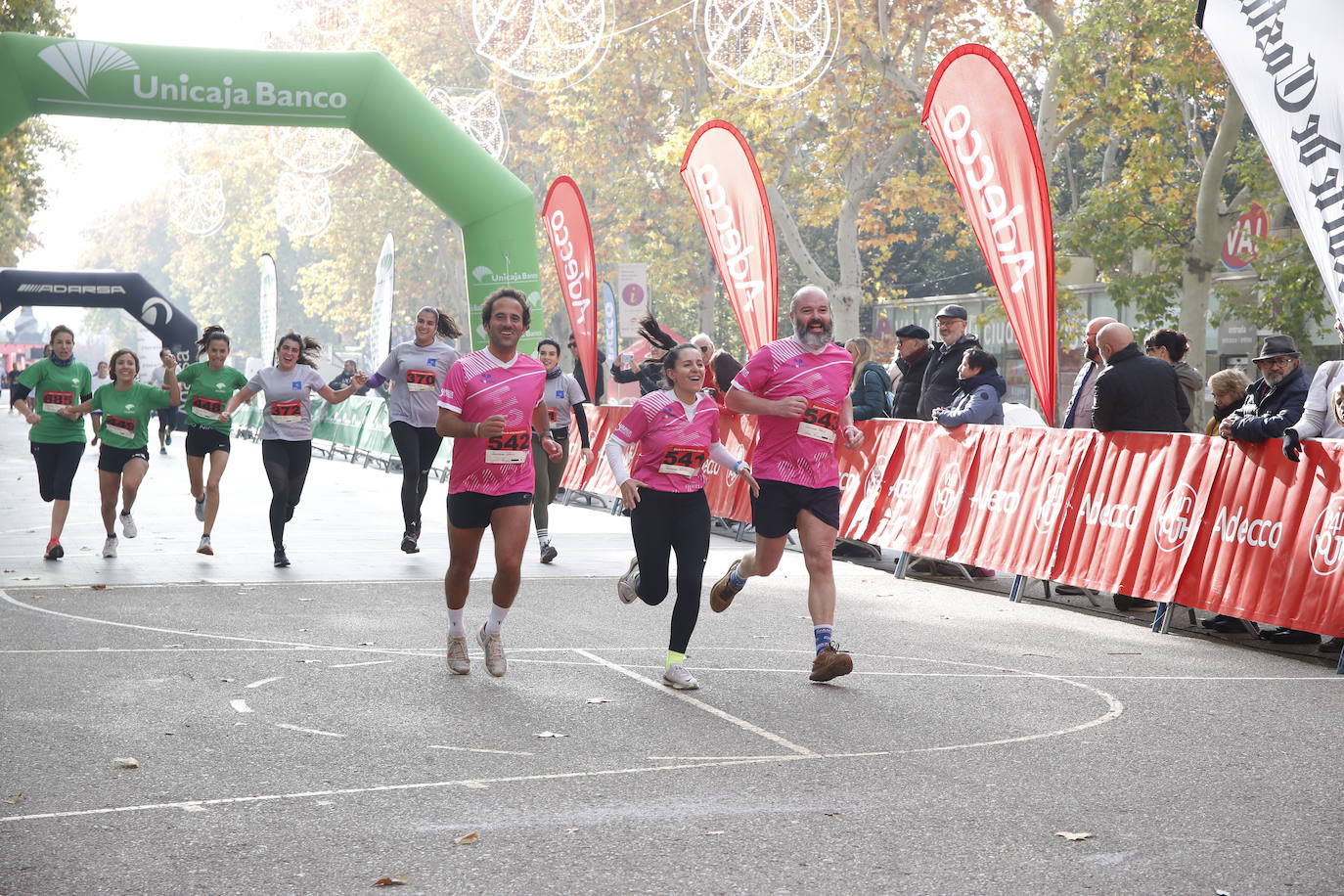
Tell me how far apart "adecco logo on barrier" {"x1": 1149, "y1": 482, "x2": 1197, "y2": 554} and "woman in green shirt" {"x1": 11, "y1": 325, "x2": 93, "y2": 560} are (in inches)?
331

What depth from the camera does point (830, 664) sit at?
25.8 feet

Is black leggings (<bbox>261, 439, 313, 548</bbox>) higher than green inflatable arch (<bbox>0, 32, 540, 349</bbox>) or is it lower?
lower

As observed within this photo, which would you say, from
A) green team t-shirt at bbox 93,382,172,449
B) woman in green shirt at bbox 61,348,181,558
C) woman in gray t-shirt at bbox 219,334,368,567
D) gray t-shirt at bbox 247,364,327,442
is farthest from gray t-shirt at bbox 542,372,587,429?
green team t-shirt at bbox 93,382,172,449

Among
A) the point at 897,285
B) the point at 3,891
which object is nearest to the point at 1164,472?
the point at 3,891

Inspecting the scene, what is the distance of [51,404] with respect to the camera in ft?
44.1

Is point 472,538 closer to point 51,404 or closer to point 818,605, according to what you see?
point 818,605

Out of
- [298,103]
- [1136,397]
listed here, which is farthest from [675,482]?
[298,103]

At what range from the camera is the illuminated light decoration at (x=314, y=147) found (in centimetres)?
3030

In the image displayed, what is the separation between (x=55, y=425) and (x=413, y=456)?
9.57ft

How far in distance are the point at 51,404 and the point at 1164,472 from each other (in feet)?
28.7

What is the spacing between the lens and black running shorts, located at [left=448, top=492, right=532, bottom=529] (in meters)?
7.98

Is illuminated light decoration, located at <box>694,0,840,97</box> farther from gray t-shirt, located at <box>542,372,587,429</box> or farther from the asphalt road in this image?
the asphalt road

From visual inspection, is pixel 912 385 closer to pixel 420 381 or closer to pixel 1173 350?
pixel 1173 350

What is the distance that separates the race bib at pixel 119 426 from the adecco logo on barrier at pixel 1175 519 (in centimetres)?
821
